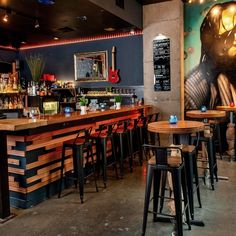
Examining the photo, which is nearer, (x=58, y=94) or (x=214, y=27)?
(x=214, y=27)

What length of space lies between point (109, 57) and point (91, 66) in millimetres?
608

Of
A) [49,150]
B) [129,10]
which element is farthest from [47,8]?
[49,150]

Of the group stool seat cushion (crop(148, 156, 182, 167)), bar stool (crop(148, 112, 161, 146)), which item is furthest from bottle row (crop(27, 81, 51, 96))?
stool seat cushion (crop(148, 156, 182, 167))

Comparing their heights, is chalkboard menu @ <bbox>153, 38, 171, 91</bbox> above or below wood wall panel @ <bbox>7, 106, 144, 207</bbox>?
above

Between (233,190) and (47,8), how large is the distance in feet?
13.9

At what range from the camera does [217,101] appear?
6.43 metres

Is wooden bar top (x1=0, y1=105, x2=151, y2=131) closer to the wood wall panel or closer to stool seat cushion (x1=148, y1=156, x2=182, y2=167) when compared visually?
the wood wall panel

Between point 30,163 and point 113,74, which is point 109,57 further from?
point 30,163

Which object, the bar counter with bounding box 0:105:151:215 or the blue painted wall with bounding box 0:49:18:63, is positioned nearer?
the bar counter with bounding box 0:105:151:215

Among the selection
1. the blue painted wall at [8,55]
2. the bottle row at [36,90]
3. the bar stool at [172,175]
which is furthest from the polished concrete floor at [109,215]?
the blue painted wall at [8,55]

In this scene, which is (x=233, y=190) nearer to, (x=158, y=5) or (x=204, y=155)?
(x=204, y=155)

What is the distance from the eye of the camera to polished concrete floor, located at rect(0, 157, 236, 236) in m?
2.88

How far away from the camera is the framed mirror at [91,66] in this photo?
772cm

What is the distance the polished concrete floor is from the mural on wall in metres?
2.71
